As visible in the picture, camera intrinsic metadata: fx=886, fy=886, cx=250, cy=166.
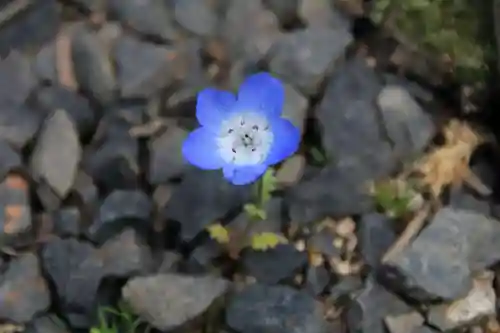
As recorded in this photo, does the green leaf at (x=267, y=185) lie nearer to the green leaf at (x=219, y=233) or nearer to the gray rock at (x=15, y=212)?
the green leaf at (x=219, y=233)

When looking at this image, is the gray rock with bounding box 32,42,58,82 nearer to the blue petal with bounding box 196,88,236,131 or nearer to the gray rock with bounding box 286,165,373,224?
the blue petal with bounding box 196,88,236,131

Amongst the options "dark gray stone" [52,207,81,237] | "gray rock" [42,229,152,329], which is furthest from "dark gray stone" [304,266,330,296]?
"dark gray stone" [52,207,81,237]

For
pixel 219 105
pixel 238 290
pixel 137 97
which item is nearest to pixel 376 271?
pixel 238 290

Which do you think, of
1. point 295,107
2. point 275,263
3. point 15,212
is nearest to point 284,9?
point 295,107

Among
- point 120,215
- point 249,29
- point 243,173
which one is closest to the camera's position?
point 243,173

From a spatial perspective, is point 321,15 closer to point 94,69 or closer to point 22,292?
point 94,69

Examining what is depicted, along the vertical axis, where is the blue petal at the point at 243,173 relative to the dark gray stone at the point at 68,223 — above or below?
above

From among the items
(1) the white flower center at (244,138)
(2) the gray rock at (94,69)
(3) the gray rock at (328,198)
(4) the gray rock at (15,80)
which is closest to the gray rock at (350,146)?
(3) the gray rock at (328,198)
